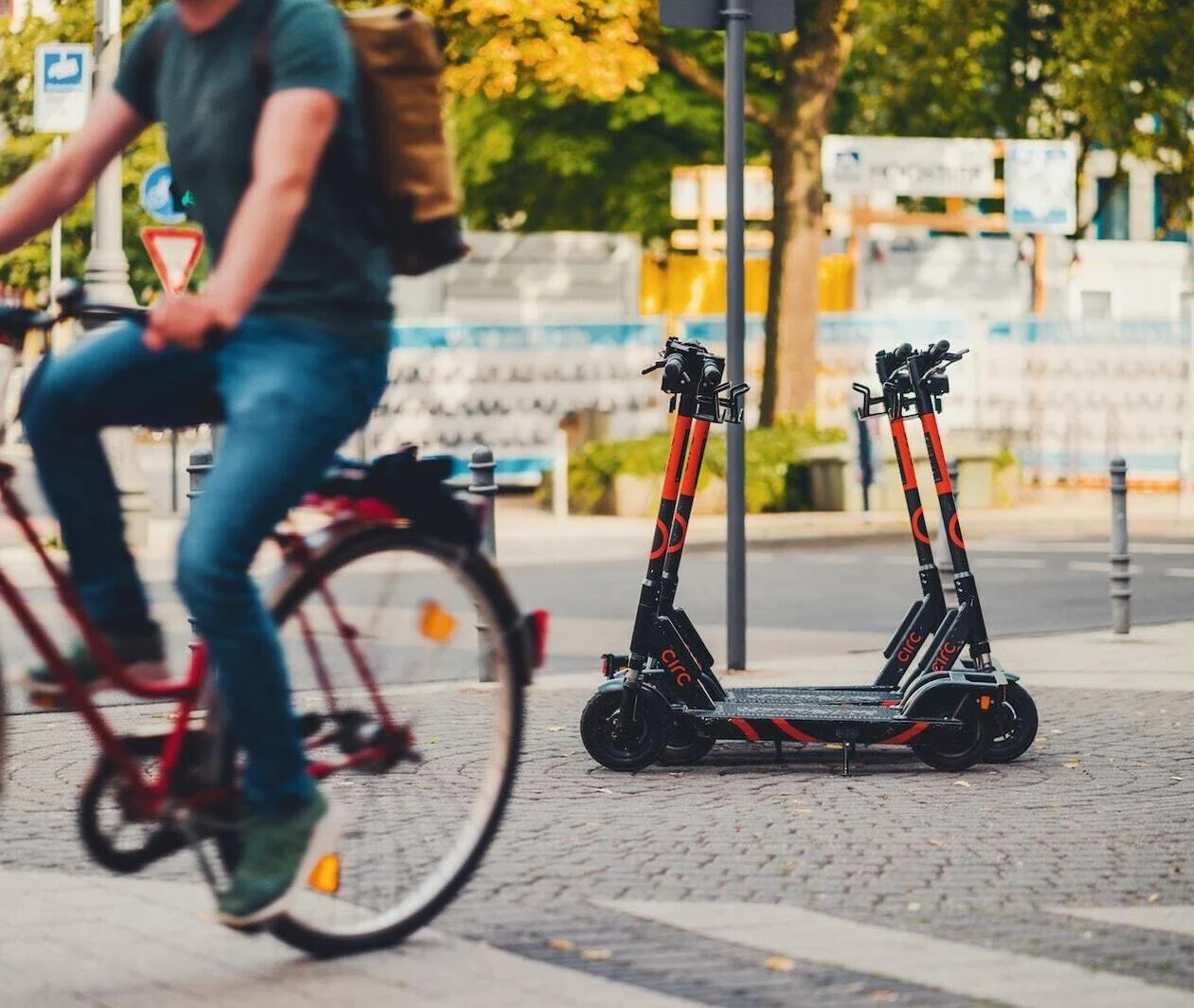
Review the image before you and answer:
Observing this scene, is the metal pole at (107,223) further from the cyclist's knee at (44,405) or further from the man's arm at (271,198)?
the man's arm at (271,198)

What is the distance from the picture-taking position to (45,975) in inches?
178

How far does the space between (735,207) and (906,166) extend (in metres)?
16.7

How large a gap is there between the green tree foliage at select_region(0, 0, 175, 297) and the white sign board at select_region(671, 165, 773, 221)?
746 centimetres

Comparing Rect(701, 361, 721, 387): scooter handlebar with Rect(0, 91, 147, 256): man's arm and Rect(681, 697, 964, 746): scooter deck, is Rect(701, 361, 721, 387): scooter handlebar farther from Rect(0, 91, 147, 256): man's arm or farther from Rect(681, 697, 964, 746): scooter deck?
Rect(0, 91, 147, 256): man's arm

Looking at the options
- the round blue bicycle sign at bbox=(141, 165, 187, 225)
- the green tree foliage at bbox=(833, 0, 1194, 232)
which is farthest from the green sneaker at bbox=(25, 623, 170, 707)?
the green tree foliage at bbox=(833, 0, 1194, 232)

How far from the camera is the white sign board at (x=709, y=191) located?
1222 inches

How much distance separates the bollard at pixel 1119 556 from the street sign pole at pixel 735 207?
2653 millimetres

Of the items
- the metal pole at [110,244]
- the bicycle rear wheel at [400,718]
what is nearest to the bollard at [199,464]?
the bicycle rear wheel at [400,718]

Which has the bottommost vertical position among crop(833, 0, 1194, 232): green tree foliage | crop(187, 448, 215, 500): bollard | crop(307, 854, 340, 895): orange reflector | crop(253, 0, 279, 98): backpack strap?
crop(307, 854, 340, 895): orange reflector

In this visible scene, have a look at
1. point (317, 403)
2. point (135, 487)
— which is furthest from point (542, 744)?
point (135, 487)

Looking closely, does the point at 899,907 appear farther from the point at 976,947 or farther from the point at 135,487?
the point at 135,487

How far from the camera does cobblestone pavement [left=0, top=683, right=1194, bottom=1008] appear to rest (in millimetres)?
4793

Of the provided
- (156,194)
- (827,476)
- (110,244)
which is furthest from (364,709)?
(827,476)

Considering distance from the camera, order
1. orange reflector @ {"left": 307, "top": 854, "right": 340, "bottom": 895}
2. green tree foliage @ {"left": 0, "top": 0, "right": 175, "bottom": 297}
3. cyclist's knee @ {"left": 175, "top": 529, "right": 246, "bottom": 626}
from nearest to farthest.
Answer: cyclist's knee @ {"left": 175, "top": 529, "right": 246, "bottom": 626}, orange reflector @ {"left": 307, "top": 854, "right": 340, "bottom": 895}, green tree foliage @ {"left": 0, "top": 0, "right": 175, "bottom": 297}
